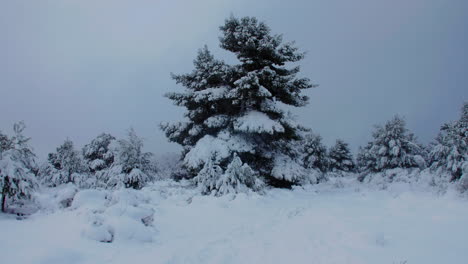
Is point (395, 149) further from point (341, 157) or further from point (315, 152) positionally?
point (341, 157)

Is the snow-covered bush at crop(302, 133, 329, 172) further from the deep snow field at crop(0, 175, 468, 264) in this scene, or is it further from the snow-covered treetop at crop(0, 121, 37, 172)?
the snow-covered treetop at crop(0, 121, 37, 172)

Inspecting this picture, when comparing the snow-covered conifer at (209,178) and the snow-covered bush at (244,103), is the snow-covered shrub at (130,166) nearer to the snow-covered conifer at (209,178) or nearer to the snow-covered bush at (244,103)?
the snow-covered bush at (244,103)

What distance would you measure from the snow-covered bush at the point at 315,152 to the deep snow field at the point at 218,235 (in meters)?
24.5

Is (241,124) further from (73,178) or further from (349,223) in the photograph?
(73,178)

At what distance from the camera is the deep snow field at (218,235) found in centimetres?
329

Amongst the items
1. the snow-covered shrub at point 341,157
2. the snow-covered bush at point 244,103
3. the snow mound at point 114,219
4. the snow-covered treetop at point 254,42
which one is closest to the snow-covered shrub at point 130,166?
the snow-covered bush at point 244,103

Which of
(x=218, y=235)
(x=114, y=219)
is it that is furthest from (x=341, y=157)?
(x=114, y=219)

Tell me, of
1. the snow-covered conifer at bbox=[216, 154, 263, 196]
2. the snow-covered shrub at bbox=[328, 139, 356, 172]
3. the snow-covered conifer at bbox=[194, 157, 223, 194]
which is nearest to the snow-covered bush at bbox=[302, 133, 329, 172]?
the snow-covered shrub at bbox=[328, 139, 356, 172]

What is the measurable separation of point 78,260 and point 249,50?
12.8 metres

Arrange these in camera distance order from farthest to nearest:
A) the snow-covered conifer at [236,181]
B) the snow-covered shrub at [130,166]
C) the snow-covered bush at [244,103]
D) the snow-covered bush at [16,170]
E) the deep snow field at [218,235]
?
the snow-covered bush at [244,103] → the snow-covered shrub at [130,166] → the snow-covered conifer at [236,181] → the snow-covered bush at [16,170] → the deep snow field at [218,235]

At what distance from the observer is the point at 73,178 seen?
1276cm

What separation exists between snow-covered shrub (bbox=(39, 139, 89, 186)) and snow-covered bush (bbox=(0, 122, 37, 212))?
7.31m

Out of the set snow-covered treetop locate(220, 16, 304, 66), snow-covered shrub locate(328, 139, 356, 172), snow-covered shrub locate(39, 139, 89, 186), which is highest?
snow-covered treetop locate(220, 16, 304, 66)

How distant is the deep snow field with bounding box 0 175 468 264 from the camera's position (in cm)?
329
